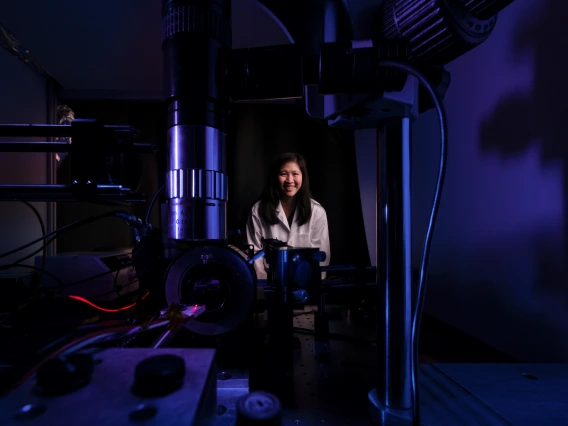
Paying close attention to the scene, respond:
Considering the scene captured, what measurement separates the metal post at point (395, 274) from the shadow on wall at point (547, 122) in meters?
0.44

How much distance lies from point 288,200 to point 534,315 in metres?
1.42

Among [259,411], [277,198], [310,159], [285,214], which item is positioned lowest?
[259,411]

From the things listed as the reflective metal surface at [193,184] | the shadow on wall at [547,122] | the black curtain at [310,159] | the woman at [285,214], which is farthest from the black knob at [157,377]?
the black curtain at [310,159]

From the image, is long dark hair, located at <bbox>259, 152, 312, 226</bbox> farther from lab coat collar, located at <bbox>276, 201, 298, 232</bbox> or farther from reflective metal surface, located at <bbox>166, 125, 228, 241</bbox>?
reflective metal surface, located at <bbox>166, 125, 228, 241</bbox>

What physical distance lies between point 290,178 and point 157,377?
1643 millimetres

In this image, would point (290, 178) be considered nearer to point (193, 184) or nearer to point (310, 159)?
point (310, 159)

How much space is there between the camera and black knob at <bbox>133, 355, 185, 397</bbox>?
0.51 feet

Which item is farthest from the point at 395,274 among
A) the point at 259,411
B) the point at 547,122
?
the point at 547,122

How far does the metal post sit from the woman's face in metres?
1.45

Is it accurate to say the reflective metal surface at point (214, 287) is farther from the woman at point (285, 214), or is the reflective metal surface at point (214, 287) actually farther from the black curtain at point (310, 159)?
the black curtain at point (310, 159)

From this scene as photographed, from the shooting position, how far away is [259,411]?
0.15 meters

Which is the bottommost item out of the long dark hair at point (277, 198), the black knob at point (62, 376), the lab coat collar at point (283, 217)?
the black knob at point (62, 376)

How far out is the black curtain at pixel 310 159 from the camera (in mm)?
1916

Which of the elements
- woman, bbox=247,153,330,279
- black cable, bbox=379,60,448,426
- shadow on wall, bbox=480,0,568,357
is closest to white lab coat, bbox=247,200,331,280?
woman, bbox=247,153,330,279
